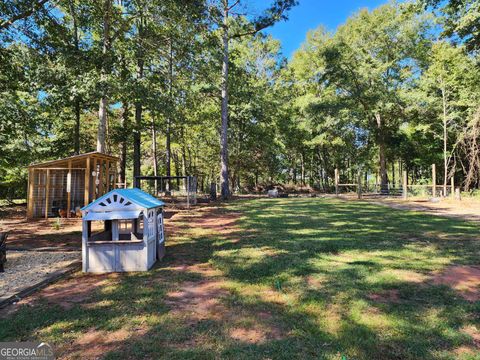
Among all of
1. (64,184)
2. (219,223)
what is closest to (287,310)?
(219,223)

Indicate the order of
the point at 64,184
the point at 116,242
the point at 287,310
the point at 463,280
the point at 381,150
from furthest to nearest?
1. the point at 381,150
2. the point at 64,184
3. the point at 116,242
4. the point at 463,280
5. the point at 287,310

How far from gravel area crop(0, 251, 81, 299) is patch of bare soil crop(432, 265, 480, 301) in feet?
20.0

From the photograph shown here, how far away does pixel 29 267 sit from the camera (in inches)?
228

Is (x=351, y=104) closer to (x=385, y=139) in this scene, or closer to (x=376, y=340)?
(x=385, y=139)

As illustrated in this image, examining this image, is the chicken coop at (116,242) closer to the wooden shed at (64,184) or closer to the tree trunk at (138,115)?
the wooden shed at (64,184)

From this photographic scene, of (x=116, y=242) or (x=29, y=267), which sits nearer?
(x=116, y=242)

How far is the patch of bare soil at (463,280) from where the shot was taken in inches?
165

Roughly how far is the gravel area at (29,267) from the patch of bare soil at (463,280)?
6091 mm

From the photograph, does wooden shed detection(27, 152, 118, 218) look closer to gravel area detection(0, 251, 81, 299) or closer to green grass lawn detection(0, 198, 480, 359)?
gravel area detection(0, 251, 81, 299)

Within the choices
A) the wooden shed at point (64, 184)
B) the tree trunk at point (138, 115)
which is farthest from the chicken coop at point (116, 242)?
the tree trunk at point (138, 115)

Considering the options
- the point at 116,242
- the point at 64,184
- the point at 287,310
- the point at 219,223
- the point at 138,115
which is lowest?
the point at 287,310

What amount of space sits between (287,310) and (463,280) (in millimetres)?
2878

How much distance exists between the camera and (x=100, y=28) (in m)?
14.4

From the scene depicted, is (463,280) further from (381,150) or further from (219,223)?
(381,150)
